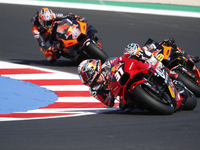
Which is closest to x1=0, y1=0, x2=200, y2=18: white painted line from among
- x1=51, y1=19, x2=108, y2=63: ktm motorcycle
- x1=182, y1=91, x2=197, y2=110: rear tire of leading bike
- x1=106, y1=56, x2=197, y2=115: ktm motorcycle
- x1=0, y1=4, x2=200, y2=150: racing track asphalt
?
x1=51, y1=19, x2=108, y2=63: ktm motorcycle

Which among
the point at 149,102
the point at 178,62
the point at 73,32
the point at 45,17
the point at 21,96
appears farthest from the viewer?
the point at 45,17

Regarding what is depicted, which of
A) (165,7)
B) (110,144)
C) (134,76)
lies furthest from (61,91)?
(165,7)

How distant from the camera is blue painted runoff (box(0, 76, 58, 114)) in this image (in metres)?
7.05

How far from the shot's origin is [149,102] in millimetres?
5484

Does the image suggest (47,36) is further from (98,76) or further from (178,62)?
(98,76)

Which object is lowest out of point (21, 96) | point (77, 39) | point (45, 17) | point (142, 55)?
point (21, 96)

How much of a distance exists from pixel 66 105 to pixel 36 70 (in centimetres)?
323

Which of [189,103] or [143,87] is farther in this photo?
[189,103]

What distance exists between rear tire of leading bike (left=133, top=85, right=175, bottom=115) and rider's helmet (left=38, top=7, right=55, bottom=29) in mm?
5059

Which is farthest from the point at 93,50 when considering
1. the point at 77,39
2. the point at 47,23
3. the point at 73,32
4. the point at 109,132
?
the point at 109,132

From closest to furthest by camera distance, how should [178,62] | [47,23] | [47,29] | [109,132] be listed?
1. [109,132]
2. [178,62]
3. [47,23]
4. [47,29]

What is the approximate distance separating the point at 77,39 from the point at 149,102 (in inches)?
189

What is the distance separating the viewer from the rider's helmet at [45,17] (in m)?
10.0

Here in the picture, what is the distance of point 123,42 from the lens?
12727 mm
